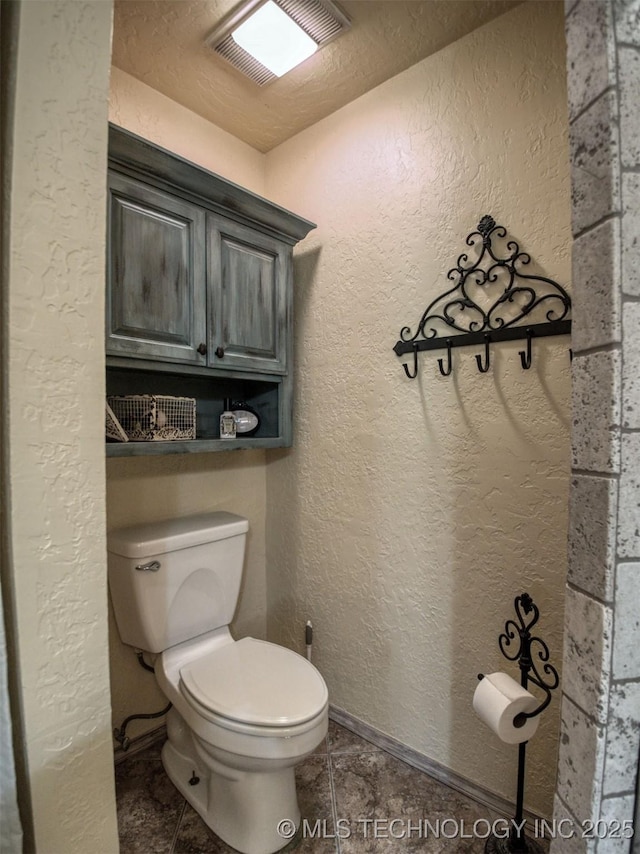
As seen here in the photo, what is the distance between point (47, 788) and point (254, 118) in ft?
7.19

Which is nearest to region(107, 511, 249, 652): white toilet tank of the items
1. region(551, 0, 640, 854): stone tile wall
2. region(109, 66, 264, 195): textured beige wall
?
region(551, 0, 640, 854): stone tile wall

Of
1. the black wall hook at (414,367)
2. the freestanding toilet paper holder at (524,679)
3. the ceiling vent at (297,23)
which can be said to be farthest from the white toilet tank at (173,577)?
the ceiling vent at (297,23)

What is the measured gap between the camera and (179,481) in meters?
1.70

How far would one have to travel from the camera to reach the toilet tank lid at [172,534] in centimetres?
135

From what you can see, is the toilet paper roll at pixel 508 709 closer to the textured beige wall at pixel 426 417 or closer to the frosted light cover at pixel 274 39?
the textured beige wall at pixel 426 417

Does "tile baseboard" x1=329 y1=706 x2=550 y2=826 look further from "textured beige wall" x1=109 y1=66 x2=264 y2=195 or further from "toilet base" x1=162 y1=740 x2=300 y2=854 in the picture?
"textured beige wall" x1=109 y1=66 x2=264 y2=195

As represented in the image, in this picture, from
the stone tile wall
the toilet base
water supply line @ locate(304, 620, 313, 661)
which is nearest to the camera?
the stone tile wall

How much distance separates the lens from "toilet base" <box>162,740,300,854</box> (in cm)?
120

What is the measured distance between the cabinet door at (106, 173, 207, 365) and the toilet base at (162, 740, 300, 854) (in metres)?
1.29

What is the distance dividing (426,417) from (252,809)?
1.30 meters

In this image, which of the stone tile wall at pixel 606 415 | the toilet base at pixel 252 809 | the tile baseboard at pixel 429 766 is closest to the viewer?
the stone tile wall at pixel 606 415

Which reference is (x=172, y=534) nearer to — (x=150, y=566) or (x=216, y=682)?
(x=150, y=566)

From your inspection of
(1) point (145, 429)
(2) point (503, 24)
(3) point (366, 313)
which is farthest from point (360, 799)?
(2) point (503, 24)

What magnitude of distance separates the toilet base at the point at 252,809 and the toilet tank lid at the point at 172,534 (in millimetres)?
668
